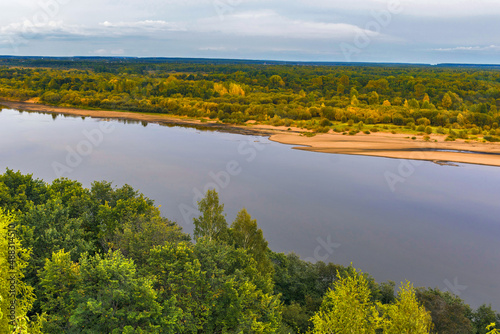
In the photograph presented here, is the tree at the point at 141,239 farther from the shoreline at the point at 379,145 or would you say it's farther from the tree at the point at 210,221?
the shoreline at the point at 379,145

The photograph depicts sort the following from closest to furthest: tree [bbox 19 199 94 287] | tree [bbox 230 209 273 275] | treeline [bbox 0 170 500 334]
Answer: treeline [bbox 0 170 500 334] < tree [bbox 19 199 94 287] < tree [bbox 230 209 273 275]

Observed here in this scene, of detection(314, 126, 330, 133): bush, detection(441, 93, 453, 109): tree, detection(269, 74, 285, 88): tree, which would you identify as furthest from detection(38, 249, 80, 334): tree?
detection(269, 74, 285, 88): tree

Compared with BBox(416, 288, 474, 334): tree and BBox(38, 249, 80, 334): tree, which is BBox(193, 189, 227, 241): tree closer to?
BBox(38, 249, 80, 334): tree

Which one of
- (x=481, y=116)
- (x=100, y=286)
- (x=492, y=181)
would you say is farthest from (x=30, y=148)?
(x=481, y=116)

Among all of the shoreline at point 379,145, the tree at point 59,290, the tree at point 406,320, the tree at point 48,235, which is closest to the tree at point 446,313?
the tree at point 406,320

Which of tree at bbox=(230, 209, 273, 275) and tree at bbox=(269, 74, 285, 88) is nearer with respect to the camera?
tree at bbox=(230, 209, 273, 275)

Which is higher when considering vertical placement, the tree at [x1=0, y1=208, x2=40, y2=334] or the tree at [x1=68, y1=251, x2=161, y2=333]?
the tree at [x1=0, y1=208, x2=40, y2=334]

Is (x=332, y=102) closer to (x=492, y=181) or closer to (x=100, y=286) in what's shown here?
(x=492, y=181)
